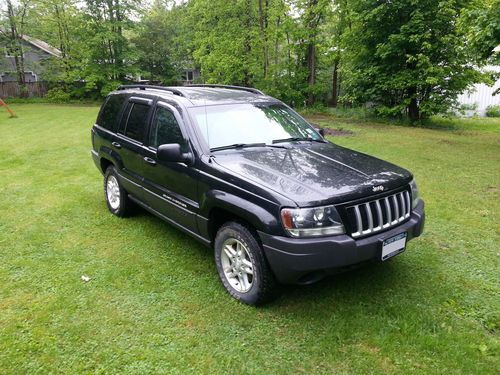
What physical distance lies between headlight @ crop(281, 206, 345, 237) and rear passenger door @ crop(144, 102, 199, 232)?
1.12 m

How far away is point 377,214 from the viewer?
306 cm

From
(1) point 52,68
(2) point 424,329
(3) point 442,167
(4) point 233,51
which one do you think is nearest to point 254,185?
(2) point 424,329

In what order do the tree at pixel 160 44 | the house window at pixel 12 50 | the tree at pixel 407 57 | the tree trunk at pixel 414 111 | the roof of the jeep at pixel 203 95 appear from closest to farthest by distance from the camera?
the roof of the jeep at pixel 203 95 → the tree at pixel 407 57 → the tree trunk at pixel 414 111 → the house window at pixel 12 50 → the tree at pixel 160 44

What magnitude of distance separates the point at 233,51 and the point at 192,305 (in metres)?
20.0

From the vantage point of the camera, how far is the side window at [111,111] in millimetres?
5128

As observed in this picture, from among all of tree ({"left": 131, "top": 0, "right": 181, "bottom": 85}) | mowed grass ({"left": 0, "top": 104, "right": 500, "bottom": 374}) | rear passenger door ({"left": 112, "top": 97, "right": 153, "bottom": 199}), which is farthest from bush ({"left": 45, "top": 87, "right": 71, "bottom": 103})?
rear passenger door ({"left": 112, "top": 97, "right": 153, "bottom": 199})

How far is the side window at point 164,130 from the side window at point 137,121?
8.8 inches

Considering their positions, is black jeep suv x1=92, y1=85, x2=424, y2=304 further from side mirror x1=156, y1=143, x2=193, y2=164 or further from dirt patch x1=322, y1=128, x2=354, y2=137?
dirt patch x1=322, y1=128, x2=354, y2=137

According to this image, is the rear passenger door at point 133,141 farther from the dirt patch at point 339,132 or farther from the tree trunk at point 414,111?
the tree trunk at point 414,111

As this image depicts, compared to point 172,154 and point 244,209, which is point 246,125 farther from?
point 244,209

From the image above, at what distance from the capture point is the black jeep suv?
285 cm

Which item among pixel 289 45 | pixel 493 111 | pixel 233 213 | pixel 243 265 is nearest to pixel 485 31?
pixel 233 213

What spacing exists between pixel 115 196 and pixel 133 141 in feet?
3.88

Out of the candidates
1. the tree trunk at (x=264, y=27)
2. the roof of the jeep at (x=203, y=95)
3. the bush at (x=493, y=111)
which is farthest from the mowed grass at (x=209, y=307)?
the tree trunk at (x=264, y=27)
